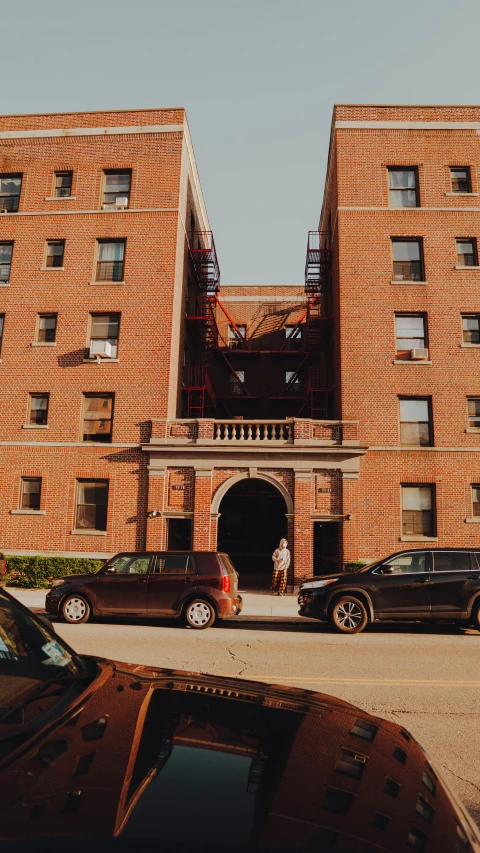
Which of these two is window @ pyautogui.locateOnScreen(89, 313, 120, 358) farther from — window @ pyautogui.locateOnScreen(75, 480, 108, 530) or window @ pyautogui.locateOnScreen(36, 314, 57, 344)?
window @ pyautogui.locateOnScreen(75, 480, 108, 530)

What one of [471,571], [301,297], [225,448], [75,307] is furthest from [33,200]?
[471,571]

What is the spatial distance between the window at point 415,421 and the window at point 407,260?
5.06m

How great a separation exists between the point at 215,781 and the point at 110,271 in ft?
74.0

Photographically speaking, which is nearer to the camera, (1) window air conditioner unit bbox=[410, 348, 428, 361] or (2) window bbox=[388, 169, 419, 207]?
(1) window air conditioner unit bbox=[410, 348, 428, 361]

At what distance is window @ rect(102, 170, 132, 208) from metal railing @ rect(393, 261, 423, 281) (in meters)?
11.5

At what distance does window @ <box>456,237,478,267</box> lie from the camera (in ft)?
71.7

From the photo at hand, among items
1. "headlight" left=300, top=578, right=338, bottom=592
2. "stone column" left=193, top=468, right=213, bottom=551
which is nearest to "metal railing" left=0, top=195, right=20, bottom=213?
"stone column" left=193, top=468, right=213, bottom=551

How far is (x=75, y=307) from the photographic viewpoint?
22.0 meters

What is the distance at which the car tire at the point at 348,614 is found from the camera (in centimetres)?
1162

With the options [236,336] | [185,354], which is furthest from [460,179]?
[236,336]

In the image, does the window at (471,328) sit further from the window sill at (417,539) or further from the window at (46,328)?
the window at (46,328)

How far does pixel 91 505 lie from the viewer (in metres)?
20.7

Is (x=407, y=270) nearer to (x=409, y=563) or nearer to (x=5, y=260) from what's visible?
(x=409, y=563)

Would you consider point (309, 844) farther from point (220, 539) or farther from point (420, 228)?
point (220, 539)
